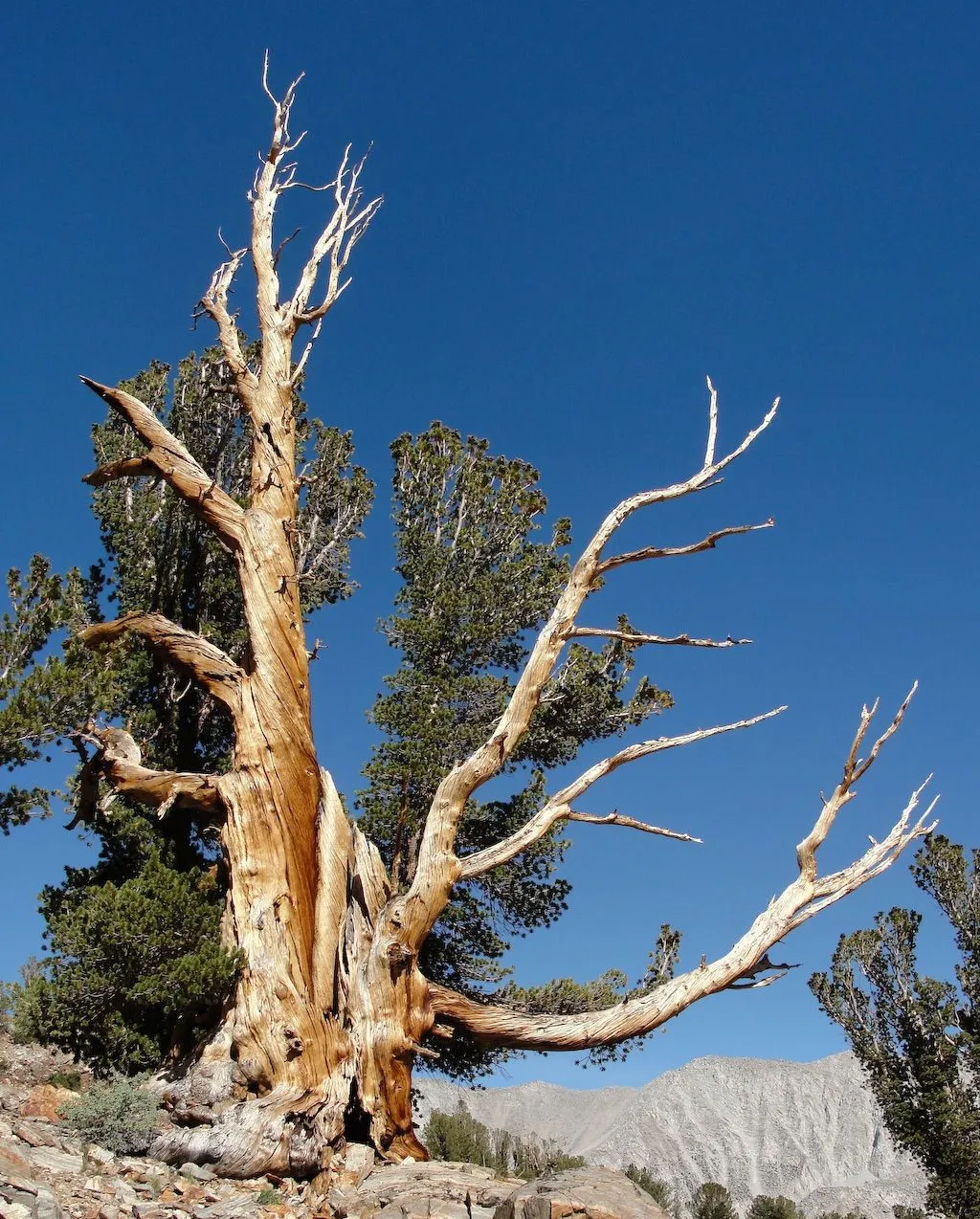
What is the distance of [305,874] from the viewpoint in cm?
941

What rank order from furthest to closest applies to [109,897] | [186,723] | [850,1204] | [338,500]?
1. [850,1204]
2. [338,500]
3. [186,723]
4. [109,897]

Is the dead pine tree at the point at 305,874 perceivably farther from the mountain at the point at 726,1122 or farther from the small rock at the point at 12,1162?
the mountain at the point at 726,1122

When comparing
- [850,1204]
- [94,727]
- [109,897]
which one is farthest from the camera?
[850,1204]

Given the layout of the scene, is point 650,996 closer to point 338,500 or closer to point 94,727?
point 94,727

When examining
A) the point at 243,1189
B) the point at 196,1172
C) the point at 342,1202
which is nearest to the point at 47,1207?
the point at 196,1172

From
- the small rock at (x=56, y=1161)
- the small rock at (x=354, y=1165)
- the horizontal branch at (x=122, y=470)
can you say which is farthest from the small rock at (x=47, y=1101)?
the horizontal branch at (x=122, y=470)

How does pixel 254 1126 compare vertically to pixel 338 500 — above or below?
below

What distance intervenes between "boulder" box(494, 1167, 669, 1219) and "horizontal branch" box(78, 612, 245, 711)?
5182 millimetres

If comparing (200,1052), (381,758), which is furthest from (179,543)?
(200,1052)

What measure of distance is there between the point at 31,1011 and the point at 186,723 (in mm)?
3962

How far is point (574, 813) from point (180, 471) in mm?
5281

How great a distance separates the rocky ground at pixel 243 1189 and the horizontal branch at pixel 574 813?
2.83 meters

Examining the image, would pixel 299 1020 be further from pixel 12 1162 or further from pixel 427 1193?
pixel 12 1162

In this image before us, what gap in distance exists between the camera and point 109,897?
8438 mm
